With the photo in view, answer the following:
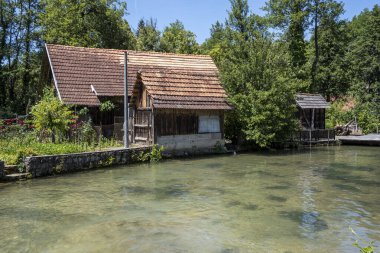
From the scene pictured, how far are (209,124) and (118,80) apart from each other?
724cm

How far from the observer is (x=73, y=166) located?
18.8m

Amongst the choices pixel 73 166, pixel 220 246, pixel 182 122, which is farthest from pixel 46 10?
pixel 220 246

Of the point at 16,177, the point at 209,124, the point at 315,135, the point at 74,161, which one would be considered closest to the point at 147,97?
the point at 209,124

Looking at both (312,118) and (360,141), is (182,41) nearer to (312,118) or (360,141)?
(312,118)

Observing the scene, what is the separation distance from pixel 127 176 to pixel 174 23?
48.5 meters

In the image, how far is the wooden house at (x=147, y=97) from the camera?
24.3 m

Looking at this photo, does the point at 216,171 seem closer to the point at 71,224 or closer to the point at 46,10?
the point at 71,224

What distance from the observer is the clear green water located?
9.35 m

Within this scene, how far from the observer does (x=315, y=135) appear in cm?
3162

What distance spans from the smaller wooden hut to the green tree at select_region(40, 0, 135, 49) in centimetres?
1933

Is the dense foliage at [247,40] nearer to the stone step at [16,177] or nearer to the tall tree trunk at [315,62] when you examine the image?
the tall tree trunk at [315,62]

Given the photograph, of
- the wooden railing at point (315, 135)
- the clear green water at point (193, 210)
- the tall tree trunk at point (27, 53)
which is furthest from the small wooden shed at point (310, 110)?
the tall tree trunk at point (27, 53)

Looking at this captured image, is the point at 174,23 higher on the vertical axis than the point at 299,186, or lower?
higher

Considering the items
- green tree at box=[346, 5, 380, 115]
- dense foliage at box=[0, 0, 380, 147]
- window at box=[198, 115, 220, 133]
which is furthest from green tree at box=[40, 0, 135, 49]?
green tree at box=[346, 5, 380, 115]
